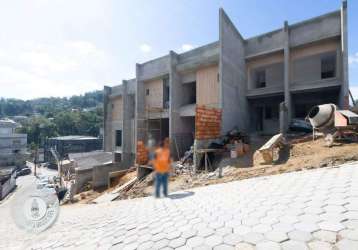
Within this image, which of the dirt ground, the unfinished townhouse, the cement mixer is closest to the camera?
the dirt ground

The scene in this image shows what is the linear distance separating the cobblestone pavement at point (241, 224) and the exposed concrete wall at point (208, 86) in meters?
10.9

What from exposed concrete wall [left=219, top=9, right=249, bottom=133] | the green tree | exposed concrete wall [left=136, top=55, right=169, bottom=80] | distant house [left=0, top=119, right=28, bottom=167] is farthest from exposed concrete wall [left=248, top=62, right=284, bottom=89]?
distant house [left=0, top=119, right=28, bottom=167]

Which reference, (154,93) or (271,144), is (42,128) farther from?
(154,93)

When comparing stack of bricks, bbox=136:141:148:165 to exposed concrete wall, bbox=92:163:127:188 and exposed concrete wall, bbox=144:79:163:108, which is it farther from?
exposed concrete wall, bbox=144:79:163:108

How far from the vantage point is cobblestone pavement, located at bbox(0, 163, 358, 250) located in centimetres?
330

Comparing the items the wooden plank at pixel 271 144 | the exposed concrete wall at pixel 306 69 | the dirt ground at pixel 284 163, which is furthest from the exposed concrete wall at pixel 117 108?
the exposed concrete wall at pixel 306 69

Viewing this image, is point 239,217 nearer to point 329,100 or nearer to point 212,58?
point 212,58

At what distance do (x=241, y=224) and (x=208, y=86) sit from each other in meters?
13.6

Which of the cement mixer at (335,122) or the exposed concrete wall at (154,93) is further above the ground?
the exposed concrete wall at (154,93)

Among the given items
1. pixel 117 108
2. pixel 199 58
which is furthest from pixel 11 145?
pixel 199 58

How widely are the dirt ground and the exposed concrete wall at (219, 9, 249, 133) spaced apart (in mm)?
3936

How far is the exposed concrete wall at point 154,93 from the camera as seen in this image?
717 inches

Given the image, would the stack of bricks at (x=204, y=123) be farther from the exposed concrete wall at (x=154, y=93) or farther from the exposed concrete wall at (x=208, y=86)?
the exposed concrete wall at (x=154, y=93)

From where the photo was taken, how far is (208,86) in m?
16.6
